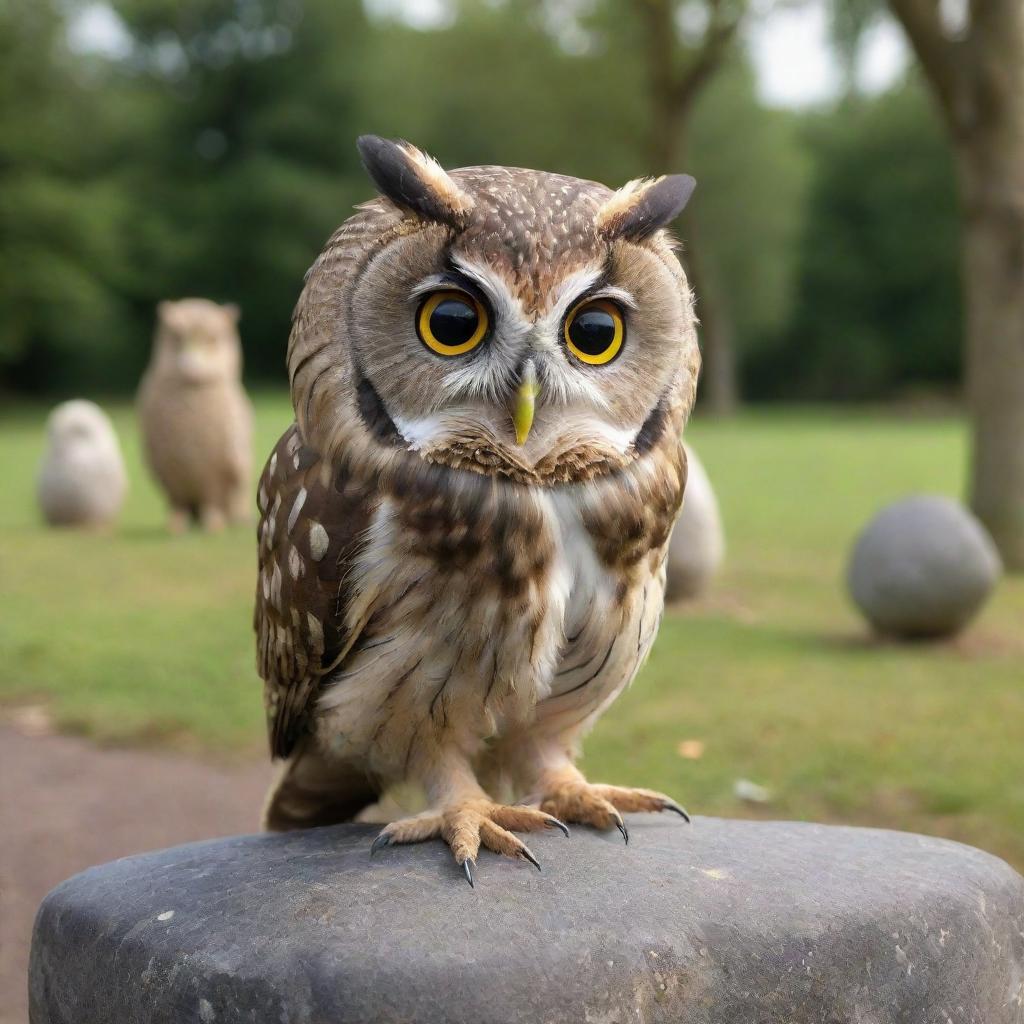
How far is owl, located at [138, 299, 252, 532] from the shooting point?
9.37 m

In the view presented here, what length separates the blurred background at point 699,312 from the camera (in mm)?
4469

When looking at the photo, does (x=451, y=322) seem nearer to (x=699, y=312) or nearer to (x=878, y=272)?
(x=699, y=312)

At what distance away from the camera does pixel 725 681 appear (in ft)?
17.6

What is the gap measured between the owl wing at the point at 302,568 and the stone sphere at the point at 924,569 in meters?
4.08

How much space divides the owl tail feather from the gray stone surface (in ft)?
0.71

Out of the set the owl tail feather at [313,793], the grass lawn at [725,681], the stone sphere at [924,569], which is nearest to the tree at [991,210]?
the grass lawn at [725,681]

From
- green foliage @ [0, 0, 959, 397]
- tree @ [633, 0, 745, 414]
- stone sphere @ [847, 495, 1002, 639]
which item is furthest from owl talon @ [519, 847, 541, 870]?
green foliage @ [0, 0, 959, 397]

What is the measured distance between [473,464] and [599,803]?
2.44 feet

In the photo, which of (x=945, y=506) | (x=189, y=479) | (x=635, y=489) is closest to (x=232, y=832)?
(x=635, y=489)

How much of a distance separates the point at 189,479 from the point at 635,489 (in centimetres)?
806

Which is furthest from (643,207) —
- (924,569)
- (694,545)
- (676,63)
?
(676,63)

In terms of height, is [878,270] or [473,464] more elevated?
[878,270]

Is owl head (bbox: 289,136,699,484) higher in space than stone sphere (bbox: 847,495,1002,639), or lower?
higher

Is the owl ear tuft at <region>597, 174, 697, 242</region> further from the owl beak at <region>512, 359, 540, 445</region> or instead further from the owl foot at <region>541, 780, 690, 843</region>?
the owl foot at <region>541, 780, 690, 843</region>
